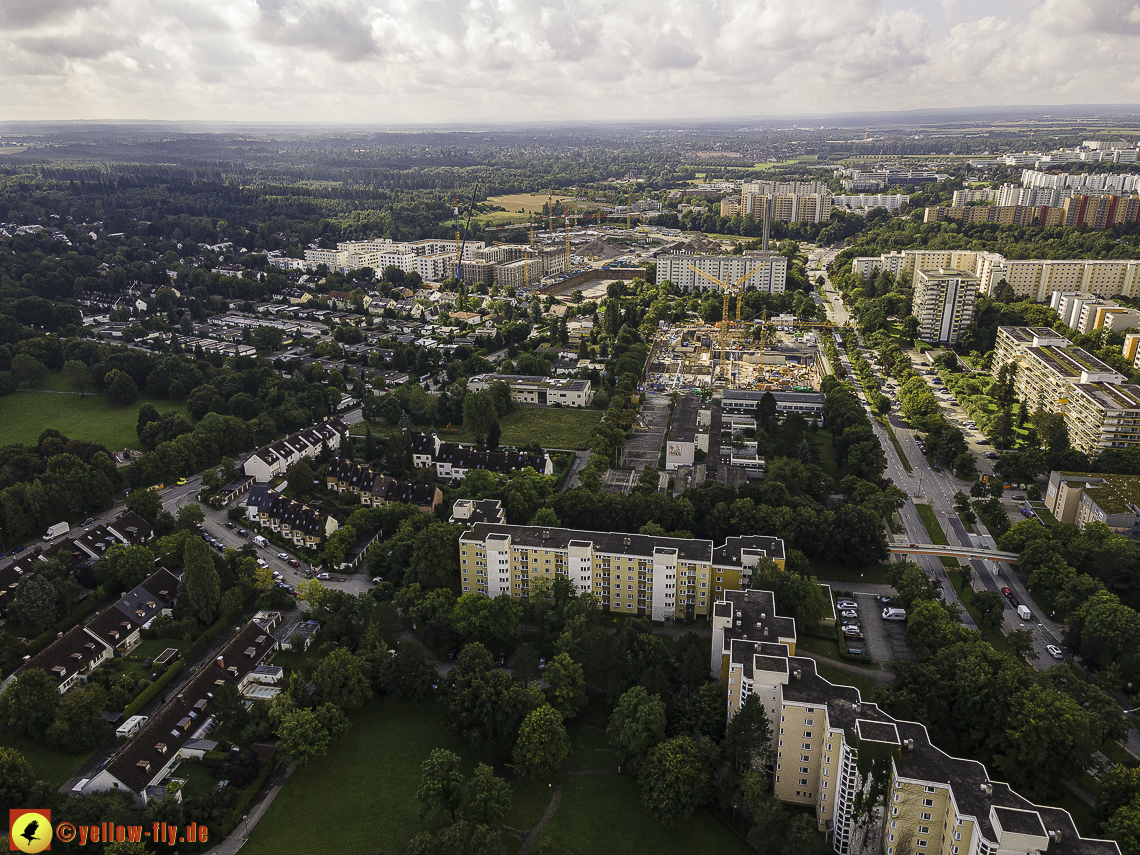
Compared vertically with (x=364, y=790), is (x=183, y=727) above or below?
above

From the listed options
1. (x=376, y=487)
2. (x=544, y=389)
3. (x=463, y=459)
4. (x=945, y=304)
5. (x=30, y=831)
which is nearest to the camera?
(x=30, y=831)

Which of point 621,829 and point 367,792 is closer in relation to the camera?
point 621,829

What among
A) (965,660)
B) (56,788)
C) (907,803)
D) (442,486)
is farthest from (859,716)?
(442,486)

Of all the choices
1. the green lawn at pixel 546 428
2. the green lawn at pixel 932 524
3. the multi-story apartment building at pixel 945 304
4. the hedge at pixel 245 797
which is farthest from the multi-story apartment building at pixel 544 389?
the multi-story apartment building at pixel 945 304

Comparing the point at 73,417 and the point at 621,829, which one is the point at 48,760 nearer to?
the point at 621,829

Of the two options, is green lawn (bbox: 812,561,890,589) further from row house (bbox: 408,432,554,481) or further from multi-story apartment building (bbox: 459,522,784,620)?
row house (bbox: 408,432,554,481)

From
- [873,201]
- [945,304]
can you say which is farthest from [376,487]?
[873,201]

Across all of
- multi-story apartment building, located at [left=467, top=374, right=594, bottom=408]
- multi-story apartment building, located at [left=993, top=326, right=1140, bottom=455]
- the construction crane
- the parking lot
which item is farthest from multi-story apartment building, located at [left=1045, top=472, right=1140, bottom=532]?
the construction crane

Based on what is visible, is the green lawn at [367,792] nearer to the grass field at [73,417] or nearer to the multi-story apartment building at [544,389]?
the multi-story apartment building at [544,389]
